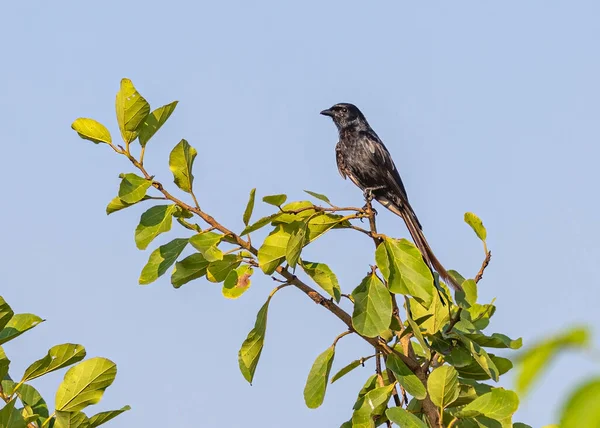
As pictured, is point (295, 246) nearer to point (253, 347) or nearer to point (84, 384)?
point (253, 347)

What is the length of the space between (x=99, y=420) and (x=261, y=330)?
73 cm

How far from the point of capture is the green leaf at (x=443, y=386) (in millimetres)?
2938

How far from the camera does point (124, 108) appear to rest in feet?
10.4

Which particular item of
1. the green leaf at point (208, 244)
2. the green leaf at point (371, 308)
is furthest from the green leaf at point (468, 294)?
the green leaf at point (208, 244)

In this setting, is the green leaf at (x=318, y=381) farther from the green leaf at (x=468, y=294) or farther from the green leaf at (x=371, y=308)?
the green leaf at (x=468, y=294)

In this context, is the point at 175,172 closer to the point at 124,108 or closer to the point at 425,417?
the point at 124,108

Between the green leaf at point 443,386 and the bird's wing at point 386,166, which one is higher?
the bird's wing at point 386,166

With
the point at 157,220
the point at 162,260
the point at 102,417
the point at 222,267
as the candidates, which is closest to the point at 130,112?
the point at 157,220

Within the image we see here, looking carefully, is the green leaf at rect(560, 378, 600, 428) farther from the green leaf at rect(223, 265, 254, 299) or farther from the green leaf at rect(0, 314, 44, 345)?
the green leaf at rect(223, 265, 254, 299)

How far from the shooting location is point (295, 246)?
9.88ft

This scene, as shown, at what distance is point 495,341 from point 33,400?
1.77m

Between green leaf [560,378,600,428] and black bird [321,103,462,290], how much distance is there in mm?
6712

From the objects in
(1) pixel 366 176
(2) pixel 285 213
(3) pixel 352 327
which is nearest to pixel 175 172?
(2) pixel 285 213

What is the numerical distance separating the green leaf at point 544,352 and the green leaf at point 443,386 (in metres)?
2.25
